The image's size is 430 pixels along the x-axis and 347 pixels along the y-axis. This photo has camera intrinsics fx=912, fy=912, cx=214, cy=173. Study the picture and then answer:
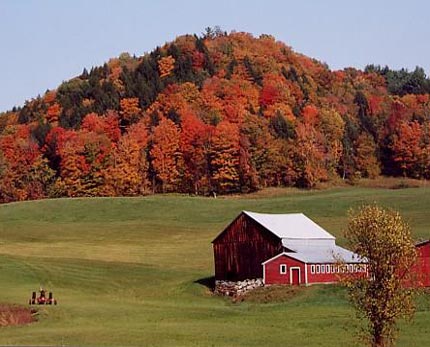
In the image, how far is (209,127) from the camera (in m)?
142

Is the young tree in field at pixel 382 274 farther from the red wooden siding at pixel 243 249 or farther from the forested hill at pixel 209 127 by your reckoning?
the forested hill at pixel 209 127

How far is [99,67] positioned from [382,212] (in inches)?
6057

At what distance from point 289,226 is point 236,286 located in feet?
A: 28.5

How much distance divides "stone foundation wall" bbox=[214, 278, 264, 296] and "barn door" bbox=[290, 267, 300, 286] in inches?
91.2

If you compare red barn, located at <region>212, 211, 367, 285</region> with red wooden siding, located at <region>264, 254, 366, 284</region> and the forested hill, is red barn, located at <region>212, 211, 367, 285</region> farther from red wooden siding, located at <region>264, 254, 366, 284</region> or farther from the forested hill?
the forested hill

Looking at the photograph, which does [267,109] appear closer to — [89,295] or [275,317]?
[89,295]

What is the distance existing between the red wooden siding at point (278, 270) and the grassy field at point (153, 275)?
3.88 m

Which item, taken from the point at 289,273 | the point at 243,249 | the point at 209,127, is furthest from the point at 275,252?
the point at 209,127

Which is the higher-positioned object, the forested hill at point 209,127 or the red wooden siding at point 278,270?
the forested hill at point 209,127

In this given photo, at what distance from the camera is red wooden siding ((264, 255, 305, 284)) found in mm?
64562

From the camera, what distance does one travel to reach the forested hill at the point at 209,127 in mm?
136250

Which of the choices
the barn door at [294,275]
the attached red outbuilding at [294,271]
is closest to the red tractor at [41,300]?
the attached red outbuilding at [294,271]

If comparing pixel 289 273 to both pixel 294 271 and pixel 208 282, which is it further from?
pixel 208 282

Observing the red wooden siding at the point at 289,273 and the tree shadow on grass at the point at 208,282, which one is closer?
the red wooden siding at the point at 289,273
